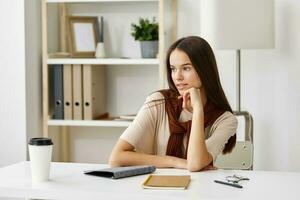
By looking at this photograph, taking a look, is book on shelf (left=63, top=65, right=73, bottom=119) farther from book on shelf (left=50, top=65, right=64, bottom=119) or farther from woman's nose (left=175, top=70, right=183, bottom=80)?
woman's nose (left=175, top=70, right=183, bottom=80)

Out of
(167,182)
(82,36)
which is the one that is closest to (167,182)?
(167,182)

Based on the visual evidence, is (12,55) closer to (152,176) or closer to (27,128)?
(27,128)

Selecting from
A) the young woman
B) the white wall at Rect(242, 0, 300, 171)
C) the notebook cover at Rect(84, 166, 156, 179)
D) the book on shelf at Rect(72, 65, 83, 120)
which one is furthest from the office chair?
the book on shelf at Rect(72, 65, 83, 120)

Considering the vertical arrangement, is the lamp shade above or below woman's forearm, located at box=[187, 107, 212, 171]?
above

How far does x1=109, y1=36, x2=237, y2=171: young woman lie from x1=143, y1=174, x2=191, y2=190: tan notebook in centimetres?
41

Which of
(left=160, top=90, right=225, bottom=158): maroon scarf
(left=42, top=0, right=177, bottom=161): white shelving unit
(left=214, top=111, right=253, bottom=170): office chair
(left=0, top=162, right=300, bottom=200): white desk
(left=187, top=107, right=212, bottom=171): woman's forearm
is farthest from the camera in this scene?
(left=42, top=0, right=177, bottom=161): white shelving unit

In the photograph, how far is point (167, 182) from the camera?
65.2 inches

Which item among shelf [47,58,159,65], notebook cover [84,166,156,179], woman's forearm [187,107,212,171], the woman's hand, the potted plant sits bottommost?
notebook cover [84,166,156,179]

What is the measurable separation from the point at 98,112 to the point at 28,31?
71 centimetres

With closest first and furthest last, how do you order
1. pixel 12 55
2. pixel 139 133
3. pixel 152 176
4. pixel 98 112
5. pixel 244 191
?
pixel 244 191 → pixel 152 176 → pixel 139 133 → pixel 12 55 → pixel 98 112

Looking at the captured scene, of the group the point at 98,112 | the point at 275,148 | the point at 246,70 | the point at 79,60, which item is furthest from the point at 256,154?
the point at 79,60

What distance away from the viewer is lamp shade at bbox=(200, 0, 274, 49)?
304 centimetres

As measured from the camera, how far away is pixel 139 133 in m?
2.21

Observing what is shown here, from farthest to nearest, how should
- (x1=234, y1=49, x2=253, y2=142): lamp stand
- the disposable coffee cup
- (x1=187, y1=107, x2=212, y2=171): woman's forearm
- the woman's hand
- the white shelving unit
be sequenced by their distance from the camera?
the white shelving unit < (x1=234, y1=49, x2=253, y2=142): lamp stand < the woman's hand < (x1=187, y1=107, x2=212, y2=171): woman's forearm < the disposable coffee cup
